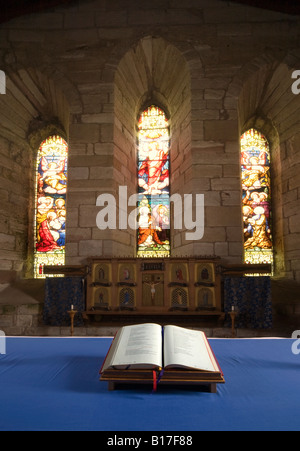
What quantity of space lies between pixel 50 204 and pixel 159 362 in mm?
5795

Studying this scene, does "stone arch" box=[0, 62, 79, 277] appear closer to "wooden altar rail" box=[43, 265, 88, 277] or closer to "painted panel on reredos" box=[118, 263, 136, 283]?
"wooden altar rail" box=[43, 265, 88, 277]

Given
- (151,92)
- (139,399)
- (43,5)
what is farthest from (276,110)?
(139,399)

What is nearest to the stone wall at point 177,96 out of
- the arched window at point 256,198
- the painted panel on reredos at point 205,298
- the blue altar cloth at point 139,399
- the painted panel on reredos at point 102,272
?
the arched window at point 256,198

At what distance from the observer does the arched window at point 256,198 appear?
6.02 meters

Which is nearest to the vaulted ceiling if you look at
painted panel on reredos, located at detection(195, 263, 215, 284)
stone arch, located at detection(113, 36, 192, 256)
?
stone arch, located at detection(113, 36, 192, 256)

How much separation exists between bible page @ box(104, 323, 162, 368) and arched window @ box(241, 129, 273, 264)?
5002 mm

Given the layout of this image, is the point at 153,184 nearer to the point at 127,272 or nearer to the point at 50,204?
the point at 50,204

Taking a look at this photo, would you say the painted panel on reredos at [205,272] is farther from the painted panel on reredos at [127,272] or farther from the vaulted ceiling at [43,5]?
the vaulted ceiling at [43,5]

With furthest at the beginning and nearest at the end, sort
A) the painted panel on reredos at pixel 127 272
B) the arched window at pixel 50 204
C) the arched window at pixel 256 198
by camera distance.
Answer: the arched window at pixel 50 204, the arched window at pixel 256 198, the painted panel on reredos at pixel 127 272

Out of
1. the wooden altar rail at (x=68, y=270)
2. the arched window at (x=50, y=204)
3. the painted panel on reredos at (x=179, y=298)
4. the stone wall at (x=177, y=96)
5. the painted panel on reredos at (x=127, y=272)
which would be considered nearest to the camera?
the painted panel on reredos at (x=179, y=298)

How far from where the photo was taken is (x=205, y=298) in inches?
180

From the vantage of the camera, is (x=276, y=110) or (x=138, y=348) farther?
(x=276, y=110)

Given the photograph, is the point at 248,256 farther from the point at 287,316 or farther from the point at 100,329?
the point at 100,329
